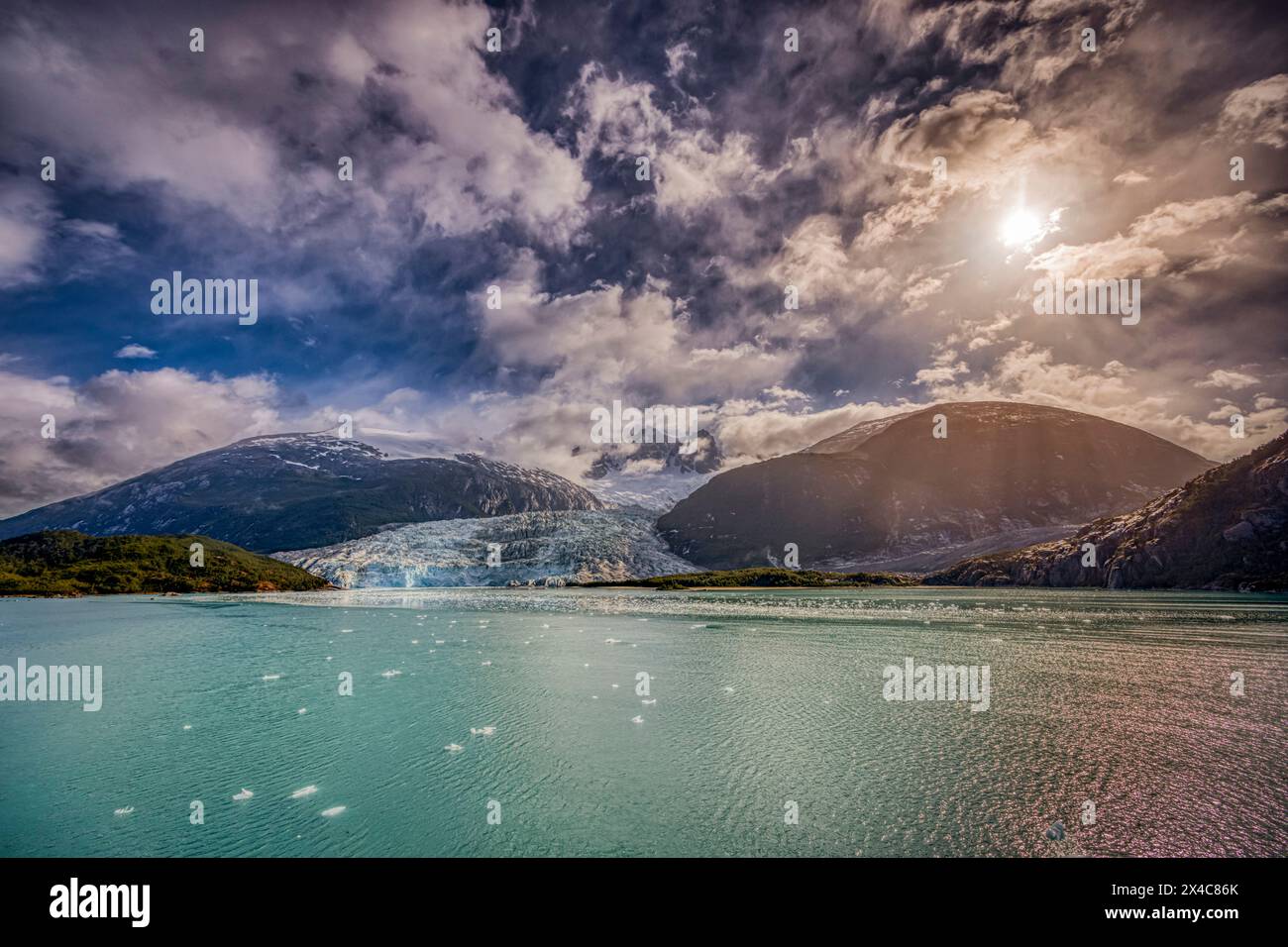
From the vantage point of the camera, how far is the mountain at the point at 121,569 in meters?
110

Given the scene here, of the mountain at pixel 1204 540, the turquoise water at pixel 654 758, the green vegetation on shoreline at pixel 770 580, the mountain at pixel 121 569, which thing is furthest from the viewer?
the green vegetation on shoreline at pixel 770 580

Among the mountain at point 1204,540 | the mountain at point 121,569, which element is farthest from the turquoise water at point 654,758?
the mountain at point 1204,540

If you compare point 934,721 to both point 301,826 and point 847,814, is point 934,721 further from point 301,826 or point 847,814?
point 301,826

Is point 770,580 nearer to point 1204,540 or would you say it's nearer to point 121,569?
point 1204,540

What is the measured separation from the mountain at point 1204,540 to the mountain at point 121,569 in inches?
8323

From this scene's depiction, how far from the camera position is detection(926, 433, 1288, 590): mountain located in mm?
114812

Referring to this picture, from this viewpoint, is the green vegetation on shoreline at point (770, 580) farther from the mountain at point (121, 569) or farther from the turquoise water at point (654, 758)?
the turquoise water at point (654, 758)

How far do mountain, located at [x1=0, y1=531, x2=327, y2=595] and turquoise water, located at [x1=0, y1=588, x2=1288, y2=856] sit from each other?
117 m

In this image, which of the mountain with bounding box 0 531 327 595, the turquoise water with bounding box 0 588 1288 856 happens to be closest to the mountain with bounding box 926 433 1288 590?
the turquoise water with bounding box 0 588 1288 856

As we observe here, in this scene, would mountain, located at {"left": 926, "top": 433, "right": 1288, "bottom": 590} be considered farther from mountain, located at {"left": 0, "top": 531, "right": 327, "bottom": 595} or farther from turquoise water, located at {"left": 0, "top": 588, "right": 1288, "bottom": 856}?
mountain, located at {"left": 0, "top": 531, "right": 327, "bottom": 595}

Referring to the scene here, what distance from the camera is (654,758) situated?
13.2 metres

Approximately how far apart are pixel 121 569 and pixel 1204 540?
243 m
